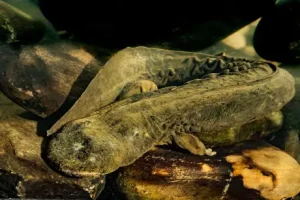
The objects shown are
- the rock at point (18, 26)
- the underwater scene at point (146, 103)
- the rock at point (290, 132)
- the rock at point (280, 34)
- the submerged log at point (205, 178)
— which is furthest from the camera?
the rock at point (280, 34)

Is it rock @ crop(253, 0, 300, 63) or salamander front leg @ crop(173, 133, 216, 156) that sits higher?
rock @ crop(253, 0, 300, 63)

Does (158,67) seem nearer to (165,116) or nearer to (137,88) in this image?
(137,88)

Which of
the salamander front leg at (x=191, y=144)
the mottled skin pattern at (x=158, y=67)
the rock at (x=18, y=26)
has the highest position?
the rock at (x=18, y=26)

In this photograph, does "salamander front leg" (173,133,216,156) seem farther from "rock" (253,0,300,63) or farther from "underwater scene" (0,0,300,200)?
"rock" (253,0,300,63)

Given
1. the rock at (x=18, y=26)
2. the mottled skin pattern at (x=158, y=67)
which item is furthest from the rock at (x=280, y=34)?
the rock at (x=18, y=26)

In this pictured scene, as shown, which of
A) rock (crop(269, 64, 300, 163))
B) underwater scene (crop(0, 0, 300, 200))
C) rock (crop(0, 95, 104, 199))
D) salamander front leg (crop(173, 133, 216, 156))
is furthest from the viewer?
rock (crop(269, 64, 300, 163))

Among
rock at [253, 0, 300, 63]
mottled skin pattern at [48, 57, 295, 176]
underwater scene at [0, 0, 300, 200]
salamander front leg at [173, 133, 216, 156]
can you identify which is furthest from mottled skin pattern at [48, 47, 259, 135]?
rock at [253, 0, 300, 63]

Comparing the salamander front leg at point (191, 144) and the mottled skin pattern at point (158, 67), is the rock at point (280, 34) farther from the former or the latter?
the salamander front leg at point (191, 144)
